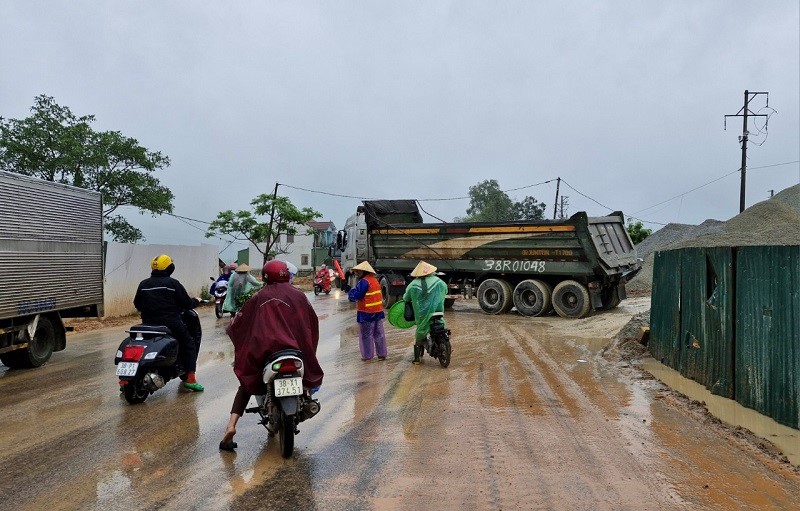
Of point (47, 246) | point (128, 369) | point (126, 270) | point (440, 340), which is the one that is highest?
point (47, 246)

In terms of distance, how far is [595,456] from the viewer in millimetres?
4777

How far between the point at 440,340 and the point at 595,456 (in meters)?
4.11

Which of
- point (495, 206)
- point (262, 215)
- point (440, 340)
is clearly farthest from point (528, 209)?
point (440, 340)

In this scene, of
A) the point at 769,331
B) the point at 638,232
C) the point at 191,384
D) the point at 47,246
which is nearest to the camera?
the point at 769,331

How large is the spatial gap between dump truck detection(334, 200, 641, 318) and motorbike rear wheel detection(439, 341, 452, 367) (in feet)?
20.7

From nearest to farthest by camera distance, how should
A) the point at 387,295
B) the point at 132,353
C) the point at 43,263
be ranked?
the point at 132,353 < the point at 43,263 < the point at 387,295

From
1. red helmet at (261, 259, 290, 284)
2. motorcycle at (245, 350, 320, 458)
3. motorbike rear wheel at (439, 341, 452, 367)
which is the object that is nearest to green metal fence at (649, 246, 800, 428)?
motorbike rear wheel at (439, 341, 452, 367)

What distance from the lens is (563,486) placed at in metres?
4.13

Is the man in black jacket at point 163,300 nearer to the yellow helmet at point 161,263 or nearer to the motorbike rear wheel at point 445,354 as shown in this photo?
the yellow helmet at point 161,263

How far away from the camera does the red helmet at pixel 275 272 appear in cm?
509

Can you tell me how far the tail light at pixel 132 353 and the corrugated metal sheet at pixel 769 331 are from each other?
6138 millimetres

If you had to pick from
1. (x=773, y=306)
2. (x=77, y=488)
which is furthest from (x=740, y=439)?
(x=77, y=488)

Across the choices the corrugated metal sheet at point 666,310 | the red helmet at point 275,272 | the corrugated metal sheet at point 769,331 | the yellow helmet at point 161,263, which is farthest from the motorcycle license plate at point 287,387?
the corrugated metal sheet at point 666,310

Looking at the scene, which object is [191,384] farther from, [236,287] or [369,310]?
[236,287]
